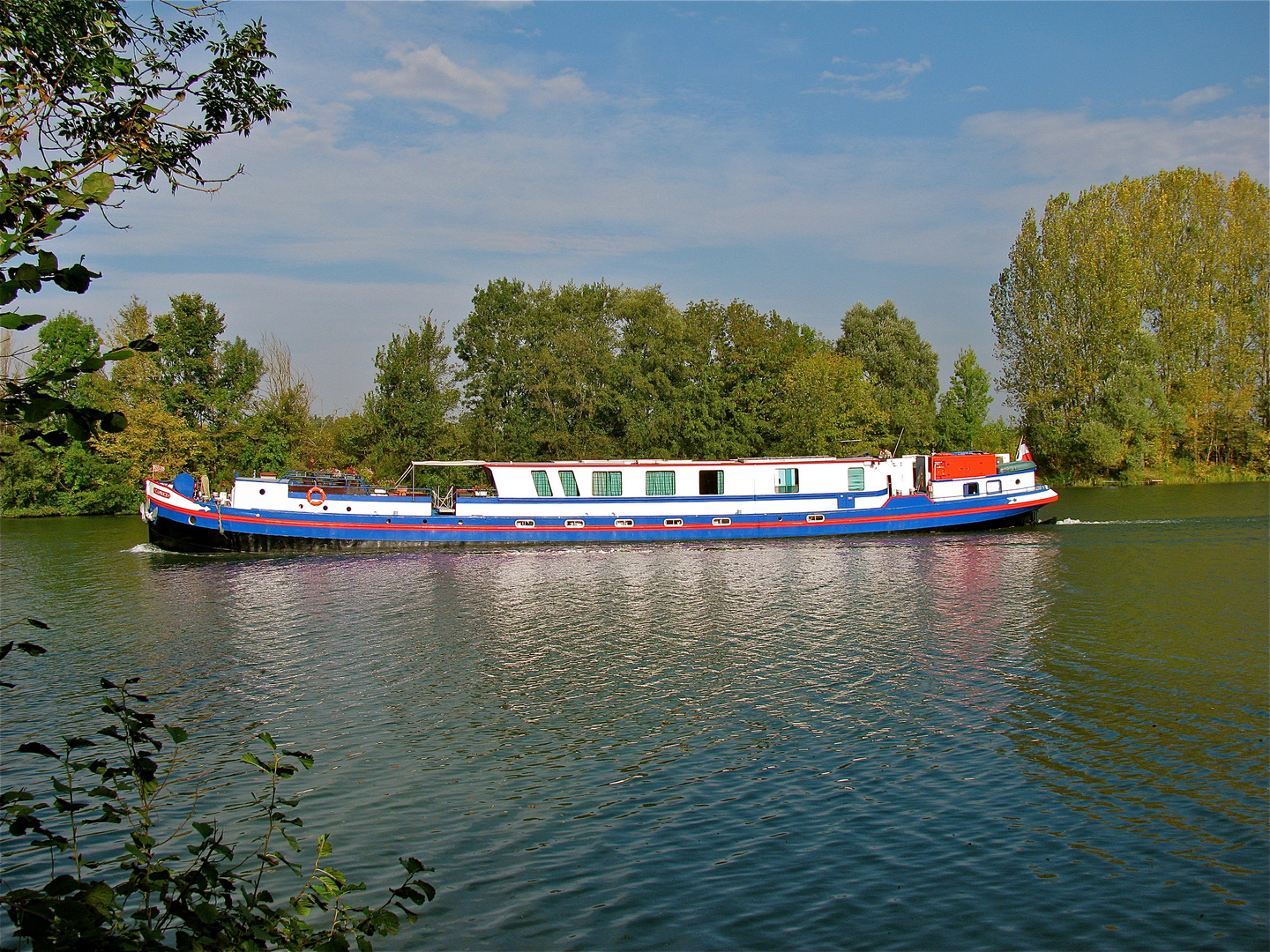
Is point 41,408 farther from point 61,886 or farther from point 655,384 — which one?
point 655,384

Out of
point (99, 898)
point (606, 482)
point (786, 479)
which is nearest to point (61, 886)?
point (99, 898)

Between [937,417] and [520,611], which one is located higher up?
[937,417]

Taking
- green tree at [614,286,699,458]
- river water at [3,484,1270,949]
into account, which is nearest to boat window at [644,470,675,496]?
river water at [3,484,1270,949]

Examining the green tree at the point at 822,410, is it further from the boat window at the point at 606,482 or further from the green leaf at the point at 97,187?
the green leaf at the point at 97,187

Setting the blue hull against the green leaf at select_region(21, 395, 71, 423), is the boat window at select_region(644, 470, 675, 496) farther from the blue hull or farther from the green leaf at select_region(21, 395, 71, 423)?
the green leaf at select_region(21, 395, 71, 423)

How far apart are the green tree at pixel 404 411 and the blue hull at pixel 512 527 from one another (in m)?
21.7

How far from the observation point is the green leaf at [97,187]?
174 inches

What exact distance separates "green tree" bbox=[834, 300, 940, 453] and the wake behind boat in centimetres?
2988

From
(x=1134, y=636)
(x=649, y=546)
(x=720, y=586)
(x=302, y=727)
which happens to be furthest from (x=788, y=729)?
(x=649, y=546)

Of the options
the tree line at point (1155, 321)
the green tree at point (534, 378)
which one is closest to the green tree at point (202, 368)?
the green tree at point (534, 378)

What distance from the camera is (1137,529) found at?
41125 millimetres

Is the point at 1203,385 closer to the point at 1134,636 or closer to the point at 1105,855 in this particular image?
the point at 1134,636

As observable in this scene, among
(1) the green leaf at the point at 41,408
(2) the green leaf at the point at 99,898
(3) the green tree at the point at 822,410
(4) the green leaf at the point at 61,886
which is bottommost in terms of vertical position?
(2) the green leaf at the point at 99,898

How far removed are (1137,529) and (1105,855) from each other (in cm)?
3496
